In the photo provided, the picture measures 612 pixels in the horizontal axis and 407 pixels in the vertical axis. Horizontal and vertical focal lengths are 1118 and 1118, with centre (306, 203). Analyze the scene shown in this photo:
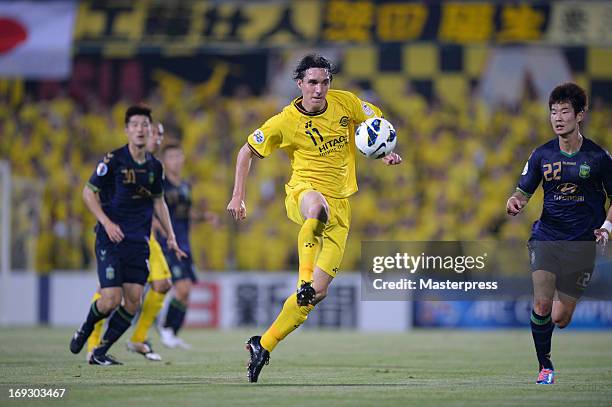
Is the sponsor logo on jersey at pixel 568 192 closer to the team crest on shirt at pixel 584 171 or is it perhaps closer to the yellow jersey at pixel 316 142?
the team crest on shirt at pixel 584 171

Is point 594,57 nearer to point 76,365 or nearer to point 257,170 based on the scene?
point 257,170

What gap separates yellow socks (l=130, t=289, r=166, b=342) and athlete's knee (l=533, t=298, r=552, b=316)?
14.5ft

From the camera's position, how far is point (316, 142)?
865 centimetres

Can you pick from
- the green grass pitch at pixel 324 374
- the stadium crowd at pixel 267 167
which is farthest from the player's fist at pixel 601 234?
the stadium crowd at pixel 267 167

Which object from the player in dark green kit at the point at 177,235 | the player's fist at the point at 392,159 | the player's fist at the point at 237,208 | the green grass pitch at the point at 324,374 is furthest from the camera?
the player in dark green kit at the point at 177,235

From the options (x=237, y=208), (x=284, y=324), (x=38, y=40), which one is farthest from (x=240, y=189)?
(x=38, y=40)

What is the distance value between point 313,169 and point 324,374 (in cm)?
184

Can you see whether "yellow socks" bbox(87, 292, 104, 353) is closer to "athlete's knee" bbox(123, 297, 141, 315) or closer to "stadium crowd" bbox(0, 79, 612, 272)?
"athlete's knee" bbox(123, 297, 141, 315)

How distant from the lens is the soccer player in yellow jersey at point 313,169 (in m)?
8.22

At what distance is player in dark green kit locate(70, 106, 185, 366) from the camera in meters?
9.82

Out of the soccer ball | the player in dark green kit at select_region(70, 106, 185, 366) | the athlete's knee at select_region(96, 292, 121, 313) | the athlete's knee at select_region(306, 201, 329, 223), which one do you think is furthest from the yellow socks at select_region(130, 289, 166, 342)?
the soccer ball

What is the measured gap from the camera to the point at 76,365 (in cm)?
1006

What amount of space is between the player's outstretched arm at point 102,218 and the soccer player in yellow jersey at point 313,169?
5.26 feet

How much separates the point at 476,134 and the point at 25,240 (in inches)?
331
